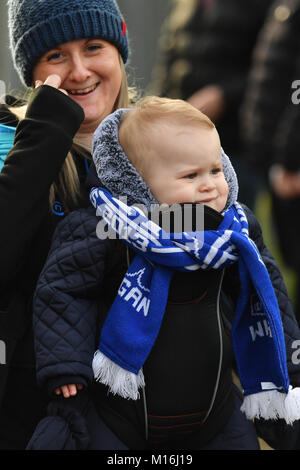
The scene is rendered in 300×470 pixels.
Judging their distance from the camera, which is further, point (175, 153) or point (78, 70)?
point (78, 70)

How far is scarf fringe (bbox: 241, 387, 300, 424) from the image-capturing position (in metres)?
1.64

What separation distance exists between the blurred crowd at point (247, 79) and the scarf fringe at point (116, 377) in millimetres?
2250

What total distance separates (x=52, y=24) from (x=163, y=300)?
85 cm

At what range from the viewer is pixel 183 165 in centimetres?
165

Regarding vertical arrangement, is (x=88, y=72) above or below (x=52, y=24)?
below

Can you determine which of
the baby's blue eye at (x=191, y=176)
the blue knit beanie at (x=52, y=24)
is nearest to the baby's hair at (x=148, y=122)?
the baby's blue eye at (x=191, y=176)

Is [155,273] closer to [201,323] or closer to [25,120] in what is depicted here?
[201,323]

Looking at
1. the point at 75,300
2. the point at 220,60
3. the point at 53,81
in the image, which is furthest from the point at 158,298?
the point at 220,60

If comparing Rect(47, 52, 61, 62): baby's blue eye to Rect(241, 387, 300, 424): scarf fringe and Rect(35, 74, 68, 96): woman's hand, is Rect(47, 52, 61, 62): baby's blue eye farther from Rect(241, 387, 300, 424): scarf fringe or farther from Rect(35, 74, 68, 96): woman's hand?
Rect(241, 387, 300, 424): scarf fringe

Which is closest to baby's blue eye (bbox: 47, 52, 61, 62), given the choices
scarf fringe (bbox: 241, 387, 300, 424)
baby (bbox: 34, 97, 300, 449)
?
baby (bbox: 34, 97, 300, 449)

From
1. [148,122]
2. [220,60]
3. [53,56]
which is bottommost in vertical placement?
[220,60]

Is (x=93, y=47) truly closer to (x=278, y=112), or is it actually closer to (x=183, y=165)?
(x=183, y=165)

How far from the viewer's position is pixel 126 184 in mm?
1680
